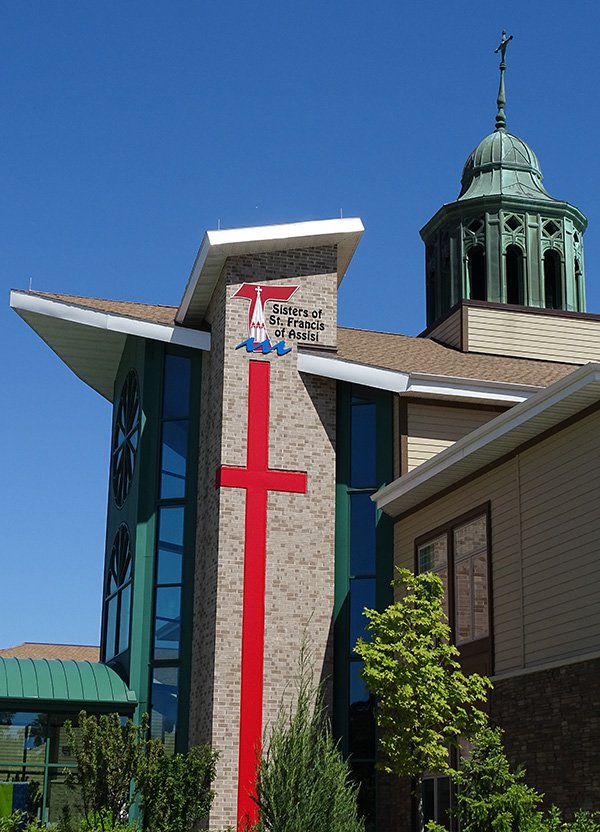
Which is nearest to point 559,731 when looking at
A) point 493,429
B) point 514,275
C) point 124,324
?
point 493,429

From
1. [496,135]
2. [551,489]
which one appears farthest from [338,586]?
[496,135]

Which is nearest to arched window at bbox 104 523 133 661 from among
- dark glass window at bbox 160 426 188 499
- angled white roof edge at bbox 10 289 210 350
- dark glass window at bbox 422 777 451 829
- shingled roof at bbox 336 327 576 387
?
dark glass window at bbox 160 426 188 499

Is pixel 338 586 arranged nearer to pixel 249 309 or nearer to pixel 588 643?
pixel 249 309

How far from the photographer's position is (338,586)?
28453mm

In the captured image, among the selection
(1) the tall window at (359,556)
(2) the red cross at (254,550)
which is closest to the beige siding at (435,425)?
(1) the tall window at (359,556)

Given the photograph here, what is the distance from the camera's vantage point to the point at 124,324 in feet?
100

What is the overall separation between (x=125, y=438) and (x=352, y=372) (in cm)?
715

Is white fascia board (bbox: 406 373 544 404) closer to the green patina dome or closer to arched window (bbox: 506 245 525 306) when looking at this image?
arched window (bbox: 506 245 525 306)

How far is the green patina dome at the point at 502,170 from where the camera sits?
40000 millimetres

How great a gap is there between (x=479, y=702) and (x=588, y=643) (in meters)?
4.06

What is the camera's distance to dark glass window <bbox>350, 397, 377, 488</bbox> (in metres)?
29.3

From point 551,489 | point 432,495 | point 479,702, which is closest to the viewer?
point 551,489

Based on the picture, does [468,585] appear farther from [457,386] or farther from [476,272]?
[476,272]

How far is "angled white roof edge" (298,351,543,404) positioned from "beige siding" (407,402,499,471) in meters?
0.59
